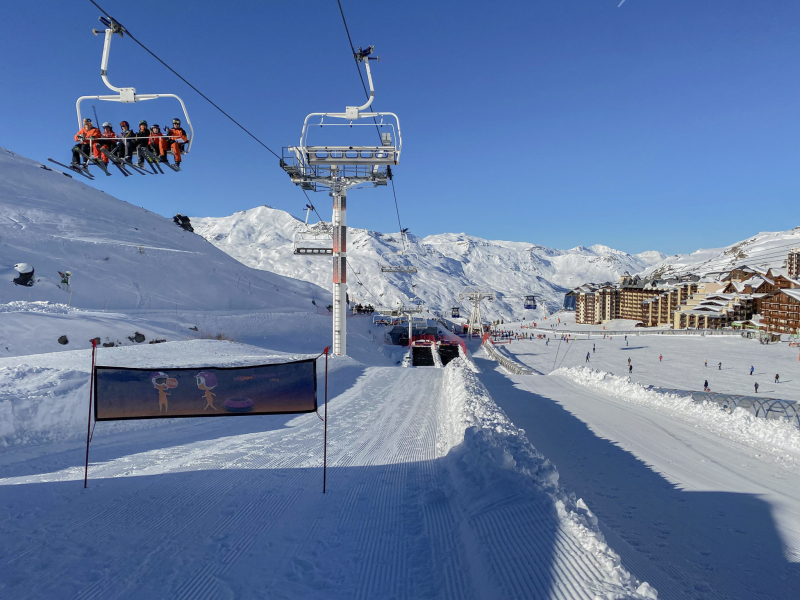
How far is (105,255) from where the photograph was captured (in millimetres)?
41906

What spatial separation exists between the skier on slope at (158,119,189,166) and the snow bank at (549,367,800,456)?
50.1 feet

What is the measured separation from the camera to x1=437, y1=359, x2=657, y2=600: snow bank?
3.91 meters

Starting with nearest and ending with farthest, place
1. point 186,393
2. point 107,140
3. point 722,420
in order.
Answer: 1. point 186,393
2. point 107,140
3. point 722,420

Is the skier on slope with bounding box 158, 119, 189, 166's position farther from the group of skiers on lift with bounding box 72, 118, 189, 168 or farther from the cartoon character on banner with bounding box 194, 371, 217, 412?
the cartoon character on banner with bounding box 194, 371, 217, 412

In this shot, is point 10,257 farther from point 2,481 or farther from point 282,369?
point 282,369

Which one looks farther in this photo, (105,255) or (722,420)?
(105,255)

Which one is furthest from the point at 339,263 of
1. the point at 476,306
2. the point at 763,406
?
the point at 476,306

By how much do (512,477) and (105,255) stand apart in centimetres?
4705

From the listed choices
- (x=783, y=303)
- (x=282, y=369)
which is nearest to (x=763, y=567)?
(x=282, y=369)

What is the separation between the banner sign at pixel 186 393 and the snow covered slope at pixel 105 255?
30630 mm

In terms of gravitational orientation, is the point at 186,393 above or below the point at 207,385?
below

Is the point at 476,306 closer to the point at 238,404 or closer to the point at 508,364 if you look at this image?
the point at 508,364

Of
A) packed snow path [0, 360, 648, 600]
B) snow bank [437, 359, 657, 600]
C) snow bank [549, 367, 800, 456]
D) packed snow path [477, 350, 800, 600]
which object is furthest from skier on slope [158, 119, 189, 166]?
snow bank [549, 367, 800, 456]

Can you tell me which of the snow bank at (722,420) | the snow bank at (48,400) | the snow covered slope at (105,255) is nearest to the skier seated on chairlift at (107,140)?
the snow bank at (48,400)
